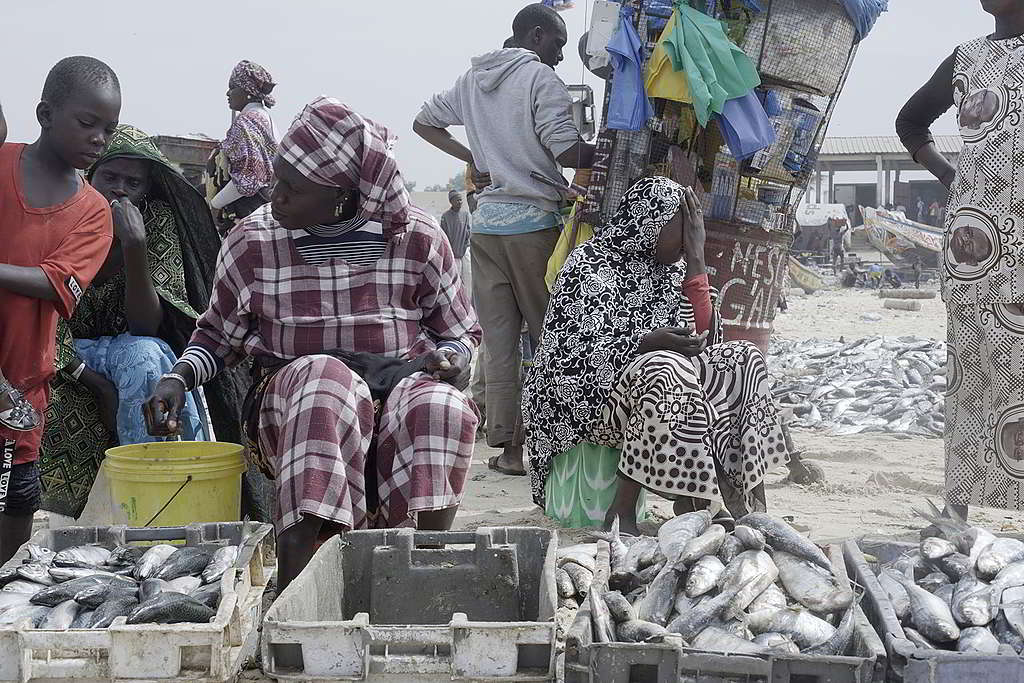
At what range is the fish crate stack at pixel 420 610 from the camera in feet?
7.31

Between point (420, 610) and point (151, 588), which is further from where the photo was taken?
point (420, 610)

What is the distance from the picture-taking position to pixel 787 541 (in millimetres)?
2836

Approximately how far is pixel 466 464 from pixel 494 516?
1874mm

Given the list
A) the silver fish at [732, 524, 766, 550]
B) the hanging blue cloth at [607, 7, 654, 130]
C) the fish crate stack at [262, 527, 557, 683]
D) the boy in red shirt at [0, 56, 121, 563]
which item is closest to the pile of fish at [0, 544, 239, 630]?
the fish crate stack at [262, 527, 557, 683]

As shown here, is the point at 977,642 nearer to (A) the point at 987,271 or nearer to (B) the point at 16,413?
(A) the point at 987,271

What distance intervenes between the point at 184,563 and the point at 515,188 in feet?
11.6

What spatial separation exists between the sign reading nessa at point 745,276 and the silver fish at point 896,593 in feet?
10.4

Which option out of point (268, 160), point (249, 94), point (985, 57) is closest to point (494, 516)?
point (985, 57)

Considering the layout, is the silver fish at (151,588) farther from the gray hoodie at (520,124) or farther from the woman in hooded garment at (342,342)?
the gray hoodie at (520,124)

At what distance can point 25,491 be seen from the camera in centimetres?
346

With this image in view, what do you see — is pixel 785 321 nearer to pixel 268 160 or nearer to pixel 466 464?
pixel 268 160

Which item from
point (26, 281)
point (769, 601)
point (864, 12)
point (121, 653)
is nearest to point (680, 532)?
point (769, 601)

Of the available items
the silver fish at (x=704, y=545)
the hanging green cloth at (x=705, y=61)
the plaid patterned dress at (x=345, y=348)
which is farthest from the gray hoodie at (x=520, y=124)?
the silver fish at (x=704, y=545)

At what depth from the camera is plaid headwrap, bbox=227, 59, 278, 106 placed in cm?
833
